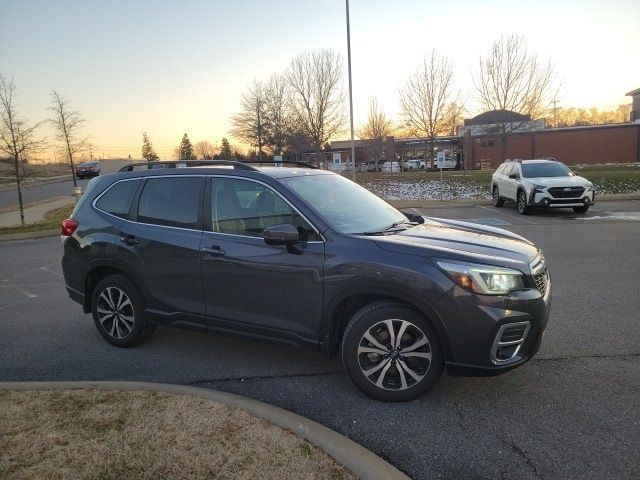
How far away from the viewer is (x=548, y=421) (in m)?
3.32

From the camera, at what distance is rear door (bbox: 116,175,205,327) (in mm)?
4324

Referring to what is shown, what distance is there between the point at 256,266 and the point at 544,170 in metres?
14.0

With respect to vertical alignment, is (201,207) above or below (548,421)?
above

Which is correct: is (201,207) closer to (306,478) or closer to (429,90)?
(306,478)

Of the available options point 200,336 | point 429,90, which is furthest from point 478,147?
point 200,336

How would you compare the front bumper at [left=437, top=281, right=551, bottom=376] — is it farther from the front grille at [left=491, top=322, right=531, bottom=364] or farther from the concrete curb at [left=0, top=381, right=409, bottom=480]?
the concrete curb at [left=0, top=381, right=409, bottom=480]

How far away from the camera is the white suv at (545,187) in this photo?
1455cm

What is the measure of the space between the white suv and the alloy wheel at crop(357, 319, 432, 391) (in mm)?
12683

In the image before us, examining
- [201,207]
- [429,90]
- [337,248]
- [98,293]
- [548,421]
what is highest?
[429,90]

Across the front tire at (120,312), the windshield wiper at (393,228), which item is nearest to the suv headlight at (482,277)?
the windshield wiper at (393,228)

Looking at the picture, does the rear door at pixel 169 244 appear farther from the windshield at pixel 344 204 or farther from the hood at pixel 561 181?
the hood at pixel 561 181

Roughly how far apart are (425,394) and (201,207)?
2401 mm

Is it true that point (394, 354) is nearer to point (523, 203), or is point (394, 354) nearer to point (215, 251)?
point (215, 251)

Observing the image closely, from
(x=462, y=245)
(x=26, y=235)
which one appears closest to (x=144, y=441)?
(x=462, y=245)
